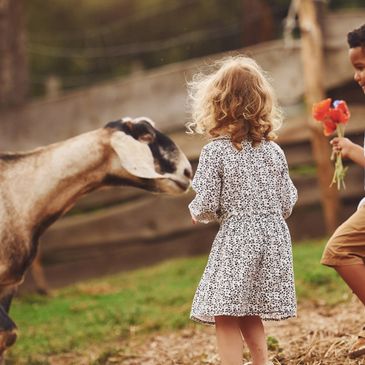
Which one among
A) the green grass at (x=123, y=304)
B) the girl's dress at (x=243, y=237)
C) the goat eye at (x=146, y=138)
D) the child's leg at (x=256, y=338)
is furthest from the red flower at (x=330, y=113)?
the green grass at (x=123, y=304)

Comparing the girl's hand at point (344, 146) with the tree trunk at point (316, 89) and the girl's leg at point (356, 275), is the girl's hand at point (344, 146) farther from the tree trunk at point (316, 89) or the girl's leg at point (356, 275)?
the tree trunk at point (316, 89)

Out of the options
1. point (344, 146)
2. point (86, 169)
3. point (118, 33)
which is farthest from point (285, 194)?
point (118, 33)

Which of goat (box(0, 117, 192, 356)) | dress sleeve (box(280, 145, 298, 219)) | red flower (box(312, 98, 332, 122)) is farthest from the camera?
goat (box(0, 117, 192, 356))

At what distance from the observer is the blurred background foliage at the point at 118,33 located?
13859 mm

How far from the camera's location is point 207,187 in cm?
402

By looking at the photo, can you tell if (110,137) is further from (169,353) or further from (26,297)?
(26,297)

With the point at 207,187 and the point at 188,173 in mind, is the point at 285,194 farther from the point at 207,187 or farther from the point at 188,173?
the point at 188,173

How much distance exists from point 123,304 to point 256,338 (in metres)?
3.56

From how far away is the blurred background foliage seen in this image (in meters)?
13.9

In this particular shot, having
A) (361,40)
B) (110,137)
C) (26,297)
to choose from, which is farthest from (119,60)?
(361,40)

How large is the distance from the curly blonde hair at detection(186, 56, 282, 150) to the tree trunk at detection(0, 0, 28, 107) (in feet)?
19.8

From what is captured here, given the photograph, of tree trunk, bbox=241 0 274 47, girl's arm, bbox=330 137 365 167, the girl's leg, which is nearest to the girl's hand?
girl's arm, bbox=330 137 365 167

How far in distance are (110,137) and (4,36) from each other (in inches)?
191

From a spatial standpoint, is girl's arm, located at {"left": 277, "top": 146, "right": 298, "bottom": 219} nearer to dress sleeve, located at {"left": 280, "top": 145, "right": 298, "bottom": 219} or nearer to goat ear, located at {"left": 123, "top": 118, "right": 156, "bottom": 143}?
dress sleeve, located at {"left": 280, "top": 145, "right": 298, "bottom": 219}
